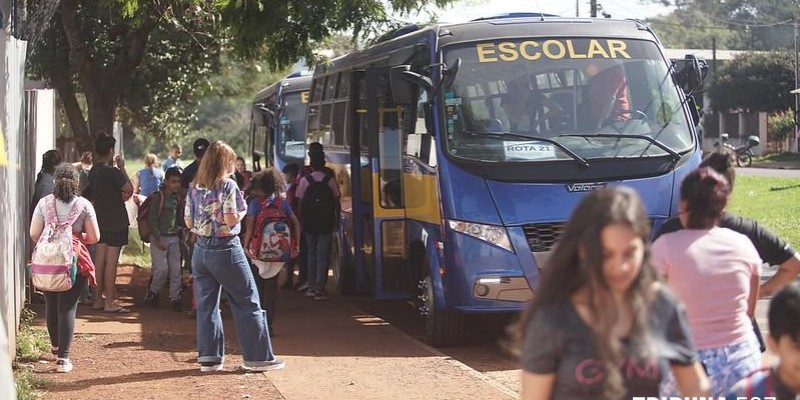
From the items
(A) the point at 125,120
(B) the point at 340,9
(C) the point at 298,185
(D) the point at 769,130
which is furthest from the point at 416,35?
(D) the point at 769,130

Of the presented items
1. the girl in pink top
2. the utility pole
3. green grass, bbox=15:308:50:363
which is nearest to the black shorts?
green grass, bbox=15:308:50:363

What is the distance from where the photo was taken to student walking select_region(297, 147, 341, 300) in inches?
584

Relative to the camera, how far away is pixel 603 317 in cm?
394

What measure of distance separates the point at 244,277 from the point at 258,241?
180cm

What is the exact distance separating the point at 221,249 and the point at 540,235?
2755 millimetres

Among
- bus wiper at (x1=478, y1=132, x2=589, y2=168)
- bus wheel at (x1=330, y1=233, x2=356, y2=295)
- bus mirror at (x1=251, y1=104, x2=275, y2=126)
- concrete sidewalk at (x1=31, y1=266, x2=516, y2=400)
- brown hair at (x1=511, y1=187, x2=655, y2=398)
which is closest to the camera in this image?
brown hair at (x1=511, y1=187, x2=655, y2=398)

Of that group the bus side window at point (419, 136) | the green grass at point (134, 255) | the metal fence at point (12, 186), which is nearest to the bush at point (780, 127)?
the green grass at point (134, 255)

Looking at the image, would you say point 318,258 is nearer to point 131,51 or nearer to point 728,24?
point 131,51

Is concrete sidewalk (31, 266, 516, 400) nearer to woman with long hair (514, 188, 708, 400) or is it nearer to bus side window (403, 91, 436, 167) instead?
bus side window (403, 91, 436, 167)

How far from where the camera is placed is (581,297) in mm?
4020

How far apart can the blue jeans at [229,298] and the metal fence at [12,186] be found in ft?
4.77

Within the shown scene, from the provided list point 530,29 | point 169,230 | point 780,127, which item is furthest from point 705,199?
point 780,127

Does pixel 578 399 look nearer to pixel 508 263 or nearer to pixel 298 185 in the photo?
pixel 508 263

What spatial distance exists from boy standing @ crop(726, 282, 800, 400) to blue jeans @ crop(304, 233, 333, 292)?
10729mm
